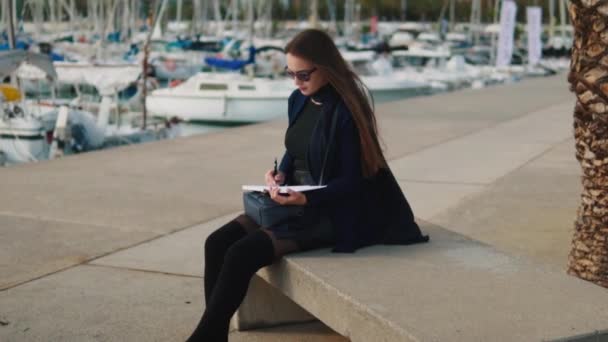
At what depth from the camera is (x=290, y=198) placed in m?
4.61

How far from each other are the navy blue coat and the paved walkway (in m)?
0.59

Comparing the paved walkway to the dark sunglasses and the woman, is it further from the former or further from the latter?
the dark sunglasses

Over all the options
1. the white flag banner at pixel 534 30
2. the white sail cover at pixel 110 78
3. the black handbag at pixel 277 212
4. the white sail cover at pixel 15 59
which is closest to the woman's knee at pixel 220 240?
the black handbag at pixel 277 212

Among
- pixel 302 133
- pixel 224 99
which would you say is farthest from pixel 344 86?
pixel 224 99

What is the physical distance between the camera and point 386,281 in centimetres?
419

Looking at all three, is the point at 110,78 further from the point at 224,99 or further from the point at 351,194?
the point at 351,194

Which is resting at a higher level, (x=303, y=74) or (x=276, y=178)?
(x=303, y=74)

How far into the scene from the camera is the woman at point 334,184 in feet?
15.2

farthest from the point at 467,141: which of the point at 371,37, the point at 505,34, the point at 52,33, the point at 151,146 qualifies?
the point at 371,37

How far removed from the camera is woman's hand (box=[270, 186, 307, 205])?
181 inches

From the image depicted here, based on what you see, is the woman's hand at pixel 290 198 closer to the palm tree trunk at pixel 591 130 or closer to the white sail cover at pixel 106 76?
the palm tree trunk at pixel 591 130

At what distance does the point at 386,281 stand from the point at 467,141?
9.50 meters

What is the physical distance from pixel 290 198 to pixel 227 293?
1.82 ft

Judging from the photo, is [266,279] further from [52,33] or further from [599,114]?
[52,33]
